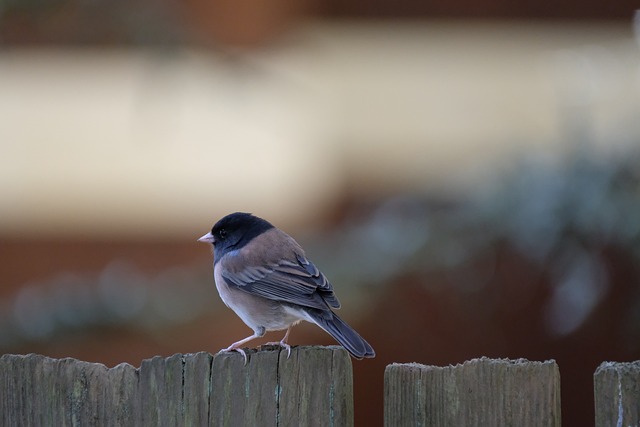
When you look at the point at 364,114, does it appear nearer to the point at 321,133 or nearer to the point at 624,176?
the point at 321,133

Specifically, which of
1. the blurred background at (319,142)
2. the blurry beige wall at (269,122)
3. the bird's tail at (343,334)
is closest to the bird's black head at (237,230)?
the bird's tail at (343,334)

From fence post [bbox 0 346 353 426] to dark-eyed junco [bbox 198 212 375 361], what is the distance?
2.74 feet

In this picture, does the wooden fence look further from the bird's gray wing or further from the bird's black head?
the bird's black head

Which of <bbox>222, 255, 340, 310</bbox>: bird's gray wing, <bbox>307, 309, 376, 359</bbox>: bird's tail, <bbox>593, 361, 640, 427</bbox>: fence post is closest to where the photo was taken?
<bbox>593, 361, 640, 427</bbox>: fence post

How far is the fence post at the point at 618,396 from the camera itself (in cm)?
217

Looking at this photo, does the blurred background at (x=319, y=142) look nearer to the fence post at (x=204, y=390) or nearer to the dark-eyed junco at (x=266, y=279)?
the dark-eyed junco at (x=266, y=279)

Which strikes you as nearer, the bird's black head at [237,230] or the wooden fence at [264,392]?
the wooden fence at [264,392]

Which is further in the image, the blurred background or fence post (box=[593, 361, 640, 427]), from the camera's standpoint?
the blurred background

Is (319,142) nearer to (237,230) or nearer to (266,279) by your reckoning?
(237,230)

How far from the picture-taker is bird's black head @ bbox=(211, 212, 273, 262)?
3957mm

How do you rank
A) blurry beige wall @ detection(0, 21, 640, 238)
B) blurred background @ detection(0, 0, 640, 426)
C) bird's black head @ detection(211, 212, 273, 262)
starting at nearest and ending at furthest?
1. bird's black head @ detection(211, 212, 273, 262)
2. blurred background @ detection(0, 0, 640, 426)
3. blurry beige wall @ detection(0, 21, 640, 238)

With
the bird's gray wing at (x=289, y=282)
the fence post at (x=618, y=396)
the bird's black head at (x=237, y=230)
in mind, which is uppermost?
the bird's black head at (x=237, y=230)

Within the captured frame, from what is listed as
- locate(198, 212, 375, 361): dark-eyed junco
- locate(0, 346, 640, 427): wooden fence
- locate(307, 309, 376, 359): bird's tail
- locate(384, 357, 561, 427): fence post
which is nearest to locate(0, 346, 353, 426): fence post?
locate(0, 346, 640, 427): wooden fence

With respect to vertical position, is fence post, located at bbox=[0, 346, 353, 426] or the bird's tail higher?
the bird's tail
